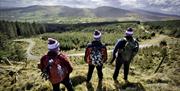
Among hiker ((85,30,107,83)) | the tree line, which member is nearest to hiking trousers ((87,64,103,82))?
hiker ((85,30,107,83))

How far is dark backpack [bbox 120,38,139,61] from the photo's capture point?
991 cm

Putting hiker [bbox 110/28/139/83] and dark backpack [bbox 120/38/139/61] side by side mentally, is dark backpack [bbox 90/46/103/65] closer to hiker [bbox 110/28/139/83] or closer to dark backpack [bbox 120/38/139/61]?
Answer: hiker [bbox 110/28/139/83]

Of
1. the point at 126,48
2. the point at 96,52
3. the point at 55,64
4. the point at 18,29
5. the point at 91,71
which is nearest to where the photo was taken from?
the point at 55,64

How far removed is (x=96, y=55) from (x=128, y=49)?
1.20m

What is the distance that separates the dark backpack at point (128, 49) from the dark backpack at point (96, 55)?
0.95 metres

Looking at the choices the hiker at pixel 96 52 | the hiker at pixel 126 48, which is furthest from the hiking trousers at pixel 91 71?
the hiker at pixel 126 48

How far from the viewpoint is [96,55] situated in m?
9.48

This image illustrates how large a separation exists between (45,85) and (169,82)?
4252 mm

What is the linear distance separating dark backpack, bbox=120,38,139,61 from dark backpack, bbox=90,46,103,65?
0.95 metres

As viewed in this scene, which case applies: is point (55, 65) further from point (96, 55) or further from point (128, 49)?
point (128, 49)

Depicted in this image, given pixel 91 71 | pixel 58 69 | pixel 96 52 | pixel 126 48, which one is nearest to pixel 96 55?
pixel 96 52

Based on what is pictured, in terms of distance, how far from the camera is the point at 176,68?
11.5 m

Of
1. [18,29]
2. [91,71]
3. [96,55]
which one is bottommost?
→ [18,29]

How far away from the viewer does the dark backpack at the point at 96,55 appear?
9.45 metres
